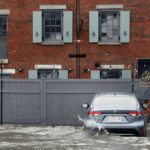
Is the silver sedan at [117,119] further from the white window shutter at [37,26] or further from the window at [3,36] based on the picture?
the window at [3,36]

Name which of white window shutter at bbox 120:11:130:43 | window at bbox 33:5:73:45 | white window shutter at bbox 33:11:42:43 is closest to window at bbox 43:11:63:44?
window at bbox 33:5:73:45

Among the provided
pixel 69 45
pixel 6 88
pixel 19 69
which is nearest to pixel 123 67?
pixel 69 45

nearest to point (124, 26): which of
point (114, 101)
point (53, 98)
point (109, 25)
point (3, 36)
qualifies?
point (109, 25)

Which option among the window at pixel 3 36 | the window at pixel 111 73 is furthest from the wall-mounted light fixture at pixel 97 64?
the window at pixel 3 36

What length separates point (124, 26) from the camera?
24.8 metres

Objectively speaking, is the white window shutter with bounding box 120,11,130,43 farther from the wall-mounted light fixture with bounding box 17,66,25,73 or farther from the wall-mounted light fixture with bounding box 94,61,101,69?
the wall-mounted light fixture with bounding box 17,66,25,73

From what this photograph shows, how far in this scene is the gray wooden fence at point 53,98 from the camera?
19.8 meters

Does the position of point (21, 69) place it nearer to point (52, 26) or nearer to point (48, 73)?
point (48, 73)

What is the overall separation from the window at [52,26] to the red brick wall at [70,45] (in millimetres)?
271

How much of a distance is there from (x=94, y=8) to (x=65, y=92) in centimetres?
669

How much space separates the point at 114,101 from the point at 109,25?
10.7 m

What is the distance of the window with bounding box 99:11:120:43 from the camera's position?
992 inches

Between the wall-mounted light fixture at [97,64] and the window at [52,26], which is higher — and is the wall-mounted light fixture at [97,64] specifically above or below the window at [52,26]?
below

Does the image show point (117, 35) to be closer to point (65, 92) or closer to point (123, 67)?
point (123, 67)
